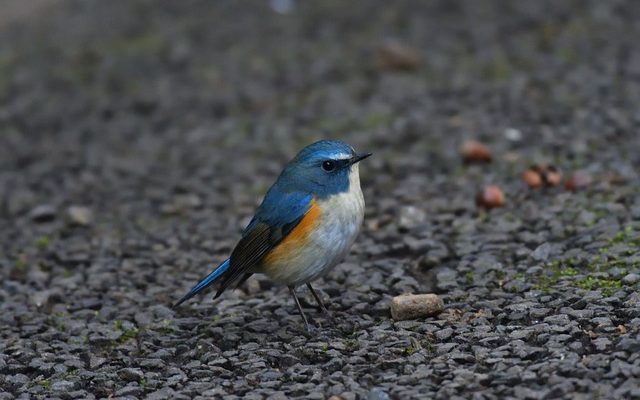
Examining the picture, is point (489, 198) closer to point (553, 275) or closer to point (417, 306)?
point (553, 275)

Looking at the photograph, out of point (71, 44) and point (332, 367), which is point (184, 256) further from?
point (71, 44)

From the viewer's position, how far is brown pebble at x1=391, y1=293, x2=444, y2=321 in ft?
17.2

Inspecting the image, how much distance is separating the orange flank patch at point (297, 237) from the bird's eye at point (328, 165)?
21 cm

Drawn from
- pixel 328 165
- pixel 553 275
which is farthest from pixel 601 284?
pixel 328 165

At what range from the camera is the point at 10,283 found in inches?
247

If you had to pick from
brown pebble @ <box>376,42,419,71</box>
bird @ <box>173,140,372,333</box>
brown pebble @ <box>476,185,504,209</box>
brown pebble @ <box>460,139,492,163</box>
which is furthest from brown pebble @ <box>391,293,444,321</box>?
brown pebble @ <box>376,42,419,71</box>

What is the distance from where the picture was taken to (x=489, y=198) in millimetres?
6715

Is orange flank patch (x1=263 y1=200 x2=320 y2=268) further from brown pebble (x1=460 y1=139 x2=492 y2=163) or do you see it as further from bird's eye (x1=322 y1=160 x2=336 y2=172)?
brown pebble (x1=460 y1=139 x2=492 y2=163)

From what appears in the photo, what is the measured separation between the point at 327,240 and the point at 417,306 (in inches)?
22.5

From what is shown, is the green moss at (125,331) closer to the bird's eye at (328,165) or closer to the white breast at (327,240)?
the white breast at (327,240)

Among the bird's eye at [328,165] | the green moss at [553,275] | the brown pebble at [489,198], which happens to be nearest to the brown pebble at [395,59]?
the brown pebble at [489,198]

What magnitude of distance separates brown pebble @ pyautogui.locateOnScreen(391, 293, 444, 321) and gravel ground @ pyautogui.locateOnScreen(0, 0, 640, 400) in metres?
0.07

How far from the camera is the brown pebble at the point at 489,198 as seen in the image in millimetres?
6711

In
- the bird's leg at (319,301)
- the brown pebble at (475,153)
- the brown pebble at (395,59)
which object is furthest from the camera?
the brown pebble at (395,59)
